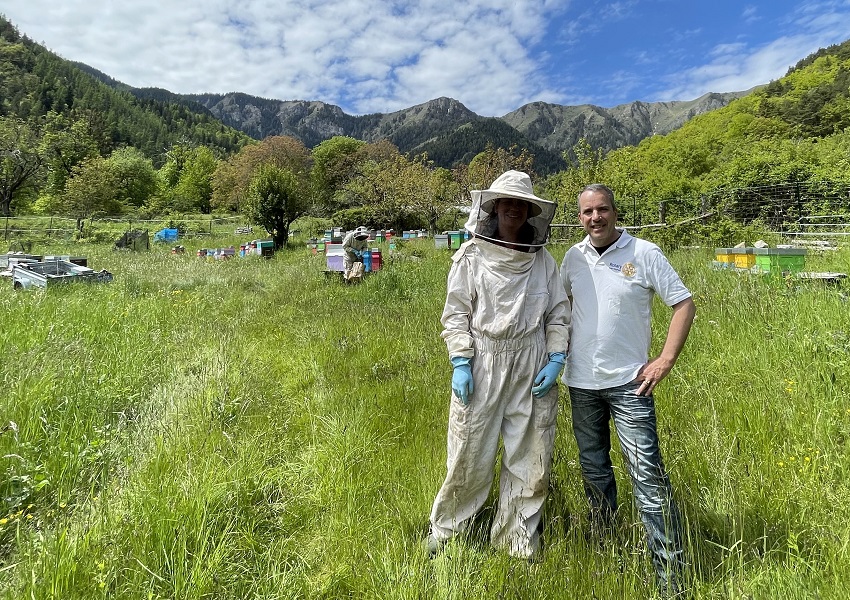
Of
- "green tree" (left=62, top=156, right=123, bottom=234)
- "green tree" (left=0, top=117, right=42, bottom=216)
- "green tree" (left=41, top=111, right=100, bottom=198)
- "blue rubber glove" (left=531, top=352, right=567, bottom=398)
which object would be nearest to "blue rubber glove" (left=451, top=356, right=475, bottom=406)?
"blue rubber glove" (left=531, top=352, right=567, bottom=398)

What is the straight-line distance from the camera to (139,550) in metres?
1.86

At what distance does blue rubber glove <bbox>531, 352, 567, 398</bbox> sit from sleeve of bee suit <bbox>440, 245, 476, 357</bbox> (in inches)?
12.7

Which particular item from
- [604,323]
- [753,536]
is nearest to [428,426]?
[604,323]

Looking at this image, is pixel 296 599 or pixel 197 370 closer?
pixel 296 599

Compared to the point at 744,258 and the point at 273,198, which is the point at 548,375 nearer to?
the point at 744,258

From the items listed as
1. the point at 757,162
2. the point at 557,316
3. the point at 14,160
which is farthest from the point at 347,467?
the point at 14,160

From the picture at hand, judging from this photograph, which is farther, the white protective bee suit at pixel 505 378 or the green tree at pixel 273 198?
the green tree at pixel 273 198

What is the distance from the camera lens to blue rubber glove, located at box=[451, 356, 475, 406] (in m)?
1.95

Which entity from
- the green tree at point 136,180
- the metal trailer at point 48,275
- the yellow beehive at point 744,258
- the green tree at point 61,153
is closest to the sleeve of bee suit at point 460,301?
the yellow beehive at point 744,258

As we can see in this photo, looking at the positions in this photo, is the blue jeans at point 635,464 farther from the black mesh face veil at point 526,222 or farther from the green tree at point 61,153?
the green tree at point 61,153

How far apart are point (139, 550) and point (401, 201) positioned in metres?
27.2

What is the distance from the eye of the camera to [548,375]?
6.23 ft

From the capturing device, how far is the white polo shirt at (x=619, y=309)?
1860 millimetres

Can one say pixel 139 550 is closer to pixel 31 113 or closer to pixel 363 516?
pixel 363 516
